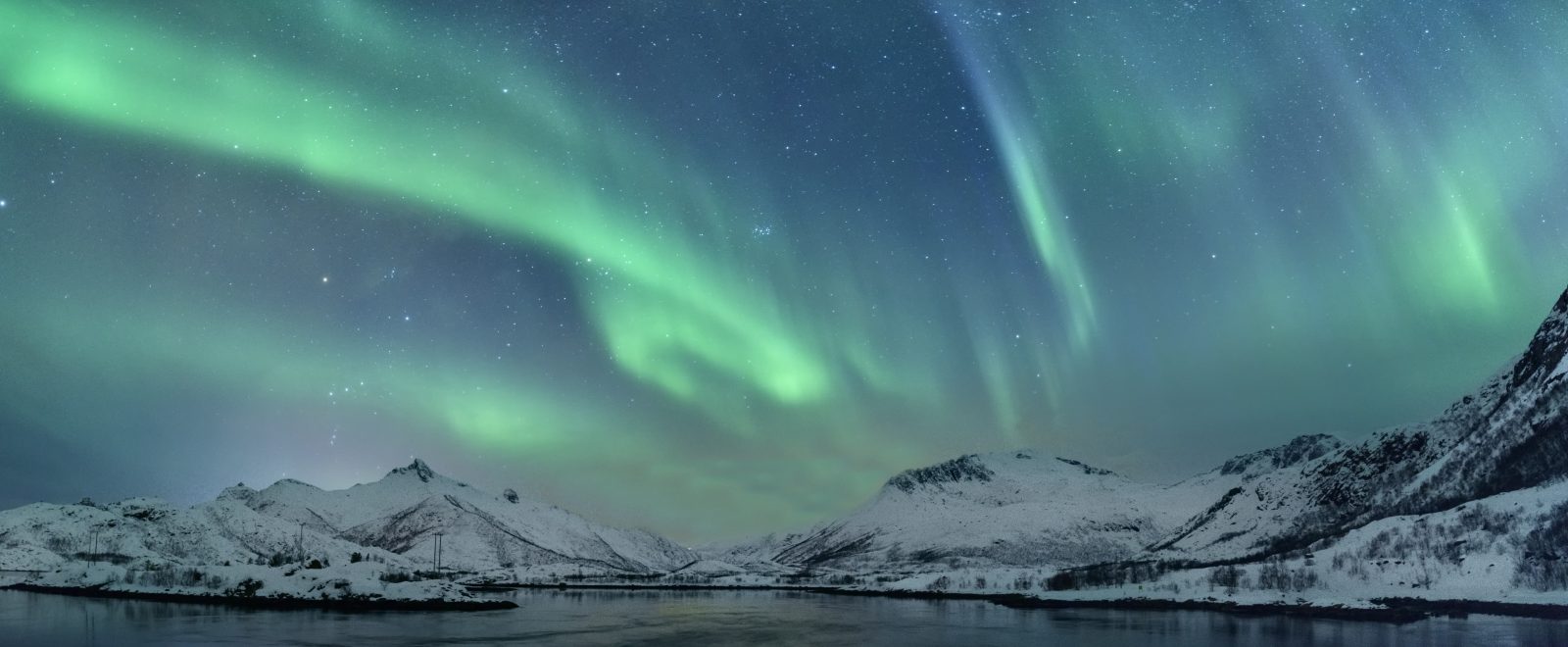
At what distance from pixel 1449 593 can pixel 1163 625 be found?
10678 cm

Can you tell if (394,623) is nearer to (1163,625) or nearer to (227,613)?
(227,613)

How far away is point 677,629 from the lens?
98.7 metres

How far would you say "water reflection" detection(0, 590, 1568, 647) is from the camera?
79.4 m

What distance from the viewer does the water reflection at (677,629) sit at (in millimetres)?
79438

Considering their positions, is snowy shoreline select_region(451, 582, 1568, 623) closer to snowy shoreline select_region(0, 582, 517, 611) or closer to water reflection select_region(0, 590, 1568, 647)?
water reflection select_region(0, 590, 1568, 647)

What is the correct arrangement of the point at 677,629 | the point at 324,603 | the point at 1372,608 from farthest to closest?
the point at 1372,608, the point at 324,603, the point at 677,629

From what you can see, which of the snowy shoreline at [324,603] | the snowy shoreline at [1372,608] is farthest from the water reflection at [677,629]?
the snowy shoreline at [1372,608]

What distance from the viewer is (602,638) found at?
83.4 meters

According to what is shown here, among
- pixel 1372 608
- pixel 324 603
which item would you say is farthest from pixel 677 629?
pixel 1372 608

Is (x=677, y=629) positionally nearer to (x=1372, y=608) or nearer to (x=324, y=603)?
(x=324, y=603)

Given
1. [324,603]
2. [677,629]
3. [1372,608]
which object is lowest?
[1372,608]

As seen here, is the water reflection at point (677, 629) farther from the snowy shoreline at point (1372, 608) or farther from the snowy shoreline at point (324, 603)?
the snowy shoreline at point (1372, 608)

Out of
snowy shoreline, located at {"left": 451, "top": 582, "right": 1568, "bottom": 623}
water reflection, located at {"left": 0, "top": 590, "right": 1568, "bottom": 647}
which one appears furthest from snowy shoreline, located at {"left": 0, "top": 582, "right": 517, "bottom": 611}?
snowy shoreline, located at {"left": 451, "top": 582, "right": 1568, "bottom": 623}

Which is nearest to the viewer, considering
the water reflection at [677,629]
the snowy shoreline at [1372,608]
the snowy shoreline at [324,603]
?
the water reflection at [677,629]
